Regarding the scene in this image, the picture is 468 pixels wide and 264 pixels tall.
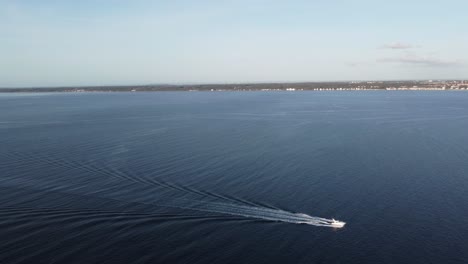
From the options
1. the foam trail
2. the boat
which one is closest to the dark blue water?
the foam trail

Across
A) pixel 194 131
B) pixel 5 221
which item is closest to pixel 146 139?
pixel 194 131

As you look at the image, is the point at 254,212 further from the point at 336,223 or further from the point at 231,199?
the point at 336,223

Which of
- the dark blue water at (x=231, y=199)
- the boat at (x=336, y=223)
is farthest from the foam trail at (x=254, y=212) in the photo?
the dark blue water at (x=231, y=199)

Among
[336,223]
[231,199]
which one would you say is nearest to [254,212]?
[231,199]

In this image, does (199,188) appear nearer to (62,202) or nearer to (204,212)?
(204,212)

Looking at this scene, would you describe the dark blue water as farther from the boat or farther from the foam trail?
the boat

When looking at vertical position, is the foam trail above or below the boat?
above

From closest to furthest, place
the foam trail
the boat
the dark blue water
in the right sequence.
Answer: the dark blue water
the boat
the foam trail
